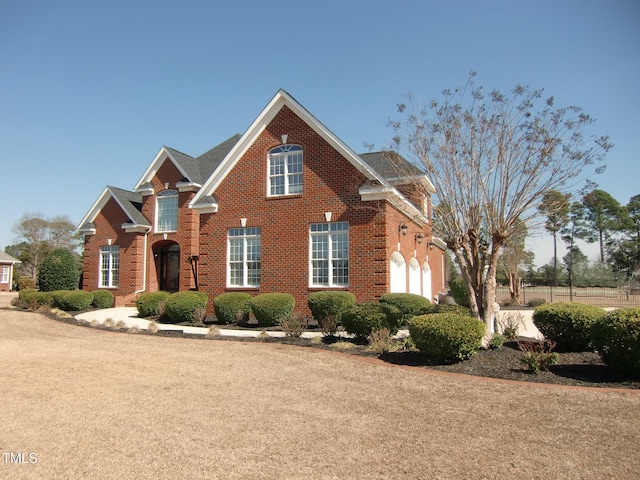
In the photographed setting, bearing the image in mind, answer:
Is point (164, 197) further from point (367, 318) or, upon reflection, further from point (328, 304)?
point (367, 318)

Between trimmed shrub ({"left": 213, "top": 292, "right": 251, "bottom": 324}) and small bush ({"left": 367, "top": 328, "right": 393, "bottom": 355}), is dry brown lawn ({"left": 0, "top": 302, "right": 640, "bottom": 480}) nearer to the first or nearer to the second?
small bush ({"left": 367, "top": 328, "right": 393, "bottom": 355})

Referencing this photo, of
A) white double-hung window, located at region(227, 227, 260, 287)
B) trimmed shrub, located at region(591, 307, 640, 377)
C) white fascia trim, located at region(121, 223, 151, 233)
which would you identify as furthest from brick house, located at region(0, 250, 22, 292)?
trimmed shrub, located at region(591, 307, 640, 377)

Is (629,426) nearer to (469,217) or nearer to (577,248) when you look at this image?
(469,217)

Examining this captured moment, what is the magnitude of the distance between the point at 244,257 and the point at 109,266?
12081 mm

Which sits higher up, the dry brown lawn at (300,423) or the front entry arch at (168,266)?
the front entry arch at (168,266)

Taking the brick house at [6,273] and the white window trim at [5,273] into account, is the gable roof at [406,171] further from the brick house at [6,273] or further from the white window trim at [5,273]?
the white window trim at [5,273]

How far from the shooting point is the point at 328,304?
15188mm

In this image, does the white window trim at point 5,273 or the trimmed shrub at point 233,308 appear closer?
the trimmed shrub at point 233,308

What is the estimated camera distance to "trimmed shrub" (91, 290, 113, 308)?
23734mm

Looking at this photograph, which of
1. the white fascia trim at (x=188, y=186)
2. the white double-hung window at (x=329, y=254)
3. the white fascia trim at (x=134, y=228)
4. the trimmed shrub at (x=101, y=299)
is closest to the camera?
the white double-hung window at (x=329, y=254)

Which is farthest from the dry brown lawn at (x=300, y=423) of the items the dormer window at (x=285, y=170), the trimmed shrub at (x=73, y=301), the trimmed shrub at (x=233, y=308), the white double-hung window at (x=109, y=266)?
the white double-hung window at (x=109, y=266)

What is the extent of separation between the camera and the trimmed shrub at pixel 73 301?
22.4 m

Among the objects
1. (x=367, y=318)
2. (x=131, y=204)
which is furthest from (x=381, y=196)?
(x=131, y=204)

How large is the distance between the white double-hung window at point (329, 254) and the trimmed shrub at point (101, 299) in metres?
12.7
